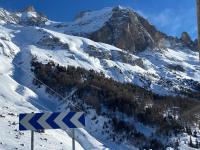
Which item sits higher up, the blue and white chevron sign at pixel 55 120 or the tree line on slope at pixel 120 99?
the tree line on slope at pixel 120 99

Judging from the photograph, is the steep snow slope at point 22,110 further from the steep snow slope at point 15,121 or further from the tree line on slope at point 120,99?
the tree line on slope at point 120,99

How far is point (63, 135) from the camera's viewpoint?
114625 mm

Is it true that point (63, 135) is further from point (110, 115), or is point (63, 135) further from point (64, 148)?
point (110, 115)

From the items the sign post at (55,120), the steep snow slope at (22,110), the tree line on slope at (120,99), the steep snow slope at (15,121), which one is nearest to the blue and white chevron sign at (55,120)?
the sign post at (55,120)

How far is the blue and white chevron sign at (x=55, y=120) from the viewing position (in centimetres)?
1552

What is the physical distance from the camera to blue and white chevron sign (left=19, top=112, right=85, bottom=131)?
1552 cm

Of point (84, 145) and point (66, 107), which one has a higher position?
point (66, 107)

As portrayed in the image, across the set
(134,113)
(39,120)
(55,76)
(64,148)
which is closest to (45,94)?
(55,76)

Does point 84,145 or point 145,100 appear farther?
point 145,100

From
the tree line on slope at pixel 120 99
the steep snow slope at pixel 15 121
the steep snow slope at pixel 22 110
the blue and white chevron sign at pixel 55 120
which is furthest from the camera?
the tree line on slope at pixel 120 99

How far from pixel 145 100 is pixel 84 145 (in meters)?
63.5

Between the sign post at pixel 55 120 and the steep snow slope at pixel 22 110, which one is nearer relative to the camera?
the sign post at pixel 55 120

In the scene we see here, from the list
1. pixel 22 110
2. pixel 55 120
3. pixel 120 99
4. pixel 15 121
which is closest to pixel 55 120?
pixel 55 120

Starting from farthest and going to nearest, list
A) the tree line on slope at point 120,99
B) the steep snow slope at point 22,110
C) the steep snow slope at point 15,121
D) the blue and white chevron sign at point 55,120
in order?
the tree line on slope at point 120,99 < the steep snow slope at point 22,110 < the steep snow slope at point 15,121 < the blue and white chevron sign at point 55,120
